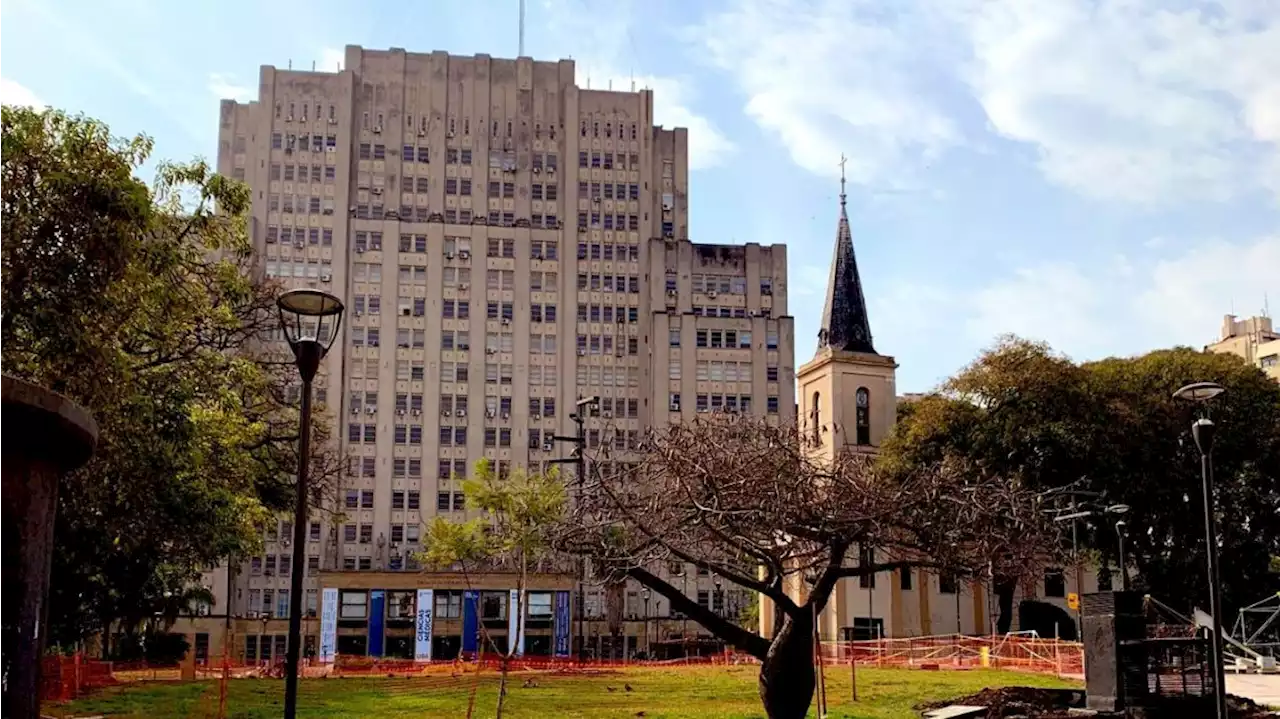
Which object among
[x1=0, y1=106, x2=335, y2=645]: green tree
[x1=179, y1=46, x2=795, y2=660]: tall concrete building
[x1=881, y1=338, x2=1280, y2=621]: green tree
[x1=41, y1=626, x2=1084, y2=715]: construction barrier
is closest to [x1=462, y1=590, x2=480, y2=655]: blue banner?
[x1=179, y1=46, x2=795, y2=660]: tall concrete building

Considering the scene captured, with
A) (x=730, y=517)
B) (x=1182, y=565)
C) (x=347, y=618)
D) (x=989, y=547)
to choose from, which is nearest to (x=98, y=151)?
(x=730, y=517)

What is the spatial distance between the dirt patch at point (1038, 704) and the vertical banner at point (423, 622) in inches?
2315

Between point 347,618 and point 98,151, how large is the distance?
205ft

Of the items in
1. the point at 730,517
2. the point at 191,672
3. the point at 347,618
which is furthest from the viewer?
the point at 347,618

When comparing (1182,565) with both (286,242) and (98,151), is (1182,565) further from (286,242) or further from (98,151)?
(286,242)

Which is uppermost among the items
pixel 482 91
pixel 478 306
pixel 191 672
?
pixel 482 91

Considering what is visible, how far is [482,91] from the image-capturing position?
102 m

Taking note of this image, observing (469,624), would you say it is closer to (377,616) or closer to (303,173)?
(377,616)

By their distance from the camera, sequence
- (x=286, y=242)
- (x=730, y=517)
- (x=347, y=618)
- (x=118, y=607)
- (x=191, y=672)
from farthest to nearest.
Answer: (x=286, y=242), (x=347, y=618), (x=191, y=672), (x=118, y=607), (x=730, y=517)

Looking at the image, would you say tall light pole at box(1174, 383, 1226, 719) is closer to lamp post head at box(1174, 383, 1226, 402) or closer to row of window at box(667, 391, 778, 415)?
lamp post head at box(1174, 383, 1226, 402)

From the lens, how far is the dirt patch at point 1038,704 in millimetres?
20812

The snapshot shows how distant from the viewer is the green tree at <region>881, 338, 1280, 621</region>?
57.8 metres

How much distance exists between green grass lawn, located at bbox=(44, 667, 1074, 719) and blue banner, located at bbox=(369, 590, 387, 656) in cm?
4256

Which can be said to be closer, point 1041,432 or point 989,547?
point 989,547
